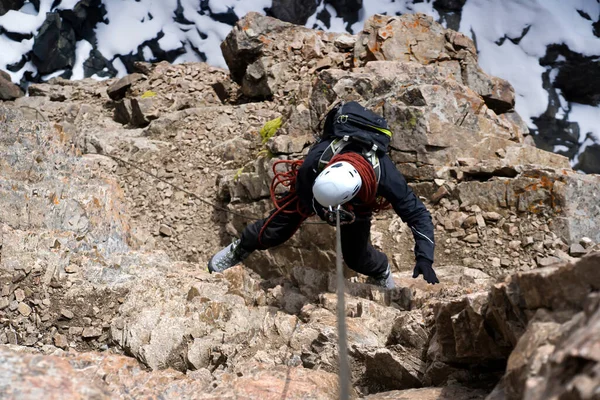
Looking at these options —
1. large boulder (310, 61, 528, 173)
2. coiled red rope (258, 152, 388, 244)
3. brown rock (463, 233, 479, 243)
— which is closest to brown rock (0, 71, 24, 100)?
large boulder (310, 61, 528, 173)

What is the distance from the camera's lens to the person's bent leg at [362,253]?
4.69m

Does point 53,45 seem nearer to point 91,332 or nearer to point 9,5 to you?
point 9,5

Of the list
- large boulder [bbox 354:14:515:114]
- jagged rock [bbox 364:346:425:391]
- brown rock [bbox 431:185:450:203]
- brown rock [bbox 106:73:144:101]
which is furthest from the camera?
brown rock [bbox 106:73:144:101]

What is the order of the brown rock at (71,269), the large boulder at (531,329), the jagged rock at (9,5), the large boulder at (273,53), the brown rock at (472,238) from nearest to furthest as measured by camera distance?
the large boulder at (531,329) → the brown rock at (71,269) → the brown rock at (472,238) → the large boulder at (273,53) → the jagged rock at (9,5)

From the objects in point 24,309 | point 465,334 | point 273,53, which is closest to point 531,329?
point 465,334

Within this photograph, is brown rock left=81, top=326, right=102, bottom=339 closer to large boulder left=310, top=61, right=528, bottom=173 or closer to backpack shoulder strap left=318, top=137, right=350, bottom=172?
backpack shoulder strap left=318, top=137, right=350, bottom=172

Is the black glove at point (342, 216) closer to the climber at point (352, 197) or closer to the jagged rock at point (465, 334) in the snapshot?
the climber at point (352, 197)

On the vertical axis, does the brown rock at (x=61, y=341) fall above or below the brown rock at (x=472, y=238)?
above

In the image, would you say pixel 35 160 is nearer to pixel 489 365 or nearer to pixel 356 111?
pixel 356 111

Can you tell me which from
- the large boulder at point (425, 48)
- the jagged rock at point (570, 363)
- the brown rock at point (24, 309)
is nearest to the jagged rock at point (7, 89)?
the large boulder at point (425, 48)

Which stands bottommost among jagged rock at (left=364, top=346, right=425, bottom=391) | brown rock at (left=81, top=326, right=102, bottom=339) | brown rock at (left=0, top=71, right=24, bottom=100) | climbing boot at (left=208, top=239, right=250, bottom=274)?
brown rock at (left=0, top=71, right=24, bottom=100)

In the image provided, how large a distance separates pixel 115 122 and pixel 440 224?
23.7ft

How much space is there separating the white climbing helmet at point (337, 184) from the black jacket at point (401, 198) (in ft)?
1.06

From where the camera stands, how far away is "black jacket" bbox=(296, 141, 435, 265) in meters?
4.25
